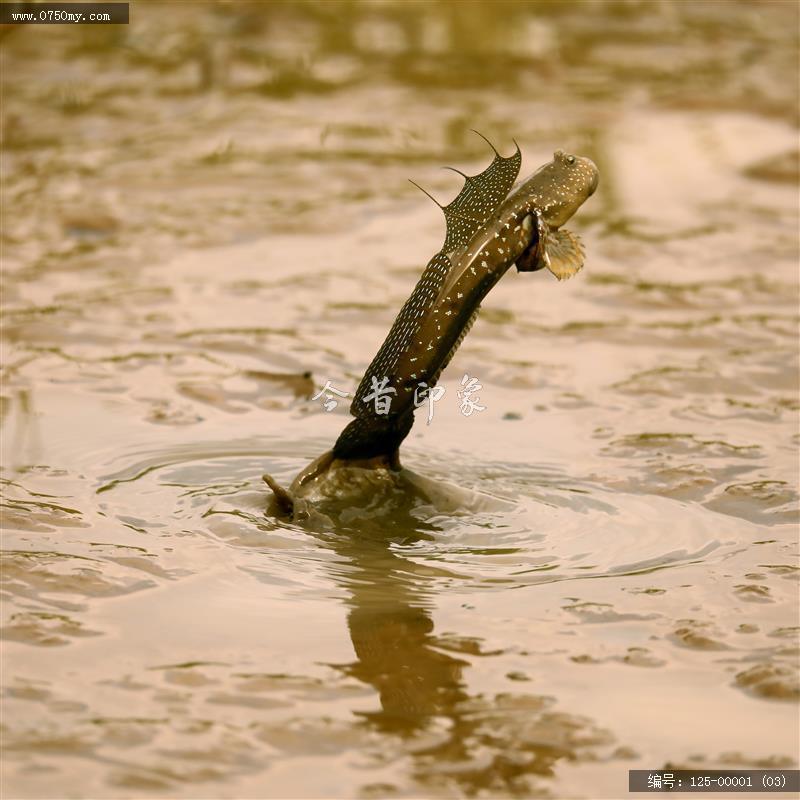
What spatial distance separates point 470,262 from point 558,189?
0.75ft

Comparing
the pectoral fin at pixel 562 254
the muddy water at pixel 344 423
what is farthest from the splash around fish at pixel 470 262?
the muddy water at pixel 344 423

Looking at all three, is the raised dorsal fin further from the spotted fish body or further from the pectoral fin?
the pectoral fin

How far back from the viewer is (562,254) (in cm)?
289

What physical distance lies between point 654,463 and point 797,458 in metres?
0.38

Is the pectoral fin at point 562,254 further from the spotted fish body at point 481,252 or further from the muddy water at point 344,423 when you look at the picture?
the muddy water at point 344,423

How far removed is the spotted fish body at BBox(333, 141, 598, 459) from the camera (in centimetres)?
289

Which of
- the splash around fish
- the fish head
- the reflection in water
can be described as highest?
the fish head

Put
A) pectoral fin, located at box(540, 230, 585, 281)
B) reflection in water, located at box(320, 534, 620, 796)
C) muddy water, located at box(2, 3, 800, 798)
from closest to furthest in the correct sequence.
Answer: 1. reflection in water, located at box(320, 534, 620, 796)
2. muddy water, located at box(2, 3, 800, 798)
3. pectoral fin, located at box(540, 230, 585, 281)

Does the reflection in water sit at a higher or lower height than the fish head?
lower

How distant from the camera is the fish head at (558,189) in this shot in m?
2.90

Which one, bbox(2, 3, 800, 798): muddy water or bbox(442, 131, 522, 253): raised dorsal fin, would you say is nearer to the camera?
bbox(2, 3, 800, 798): muddy water

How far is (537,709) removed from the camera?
236 cm

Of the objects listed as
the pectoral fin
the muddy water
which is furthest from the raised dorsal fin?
the muddy water

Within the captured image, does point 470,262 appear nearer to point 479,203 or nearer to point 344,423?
point 479,203
